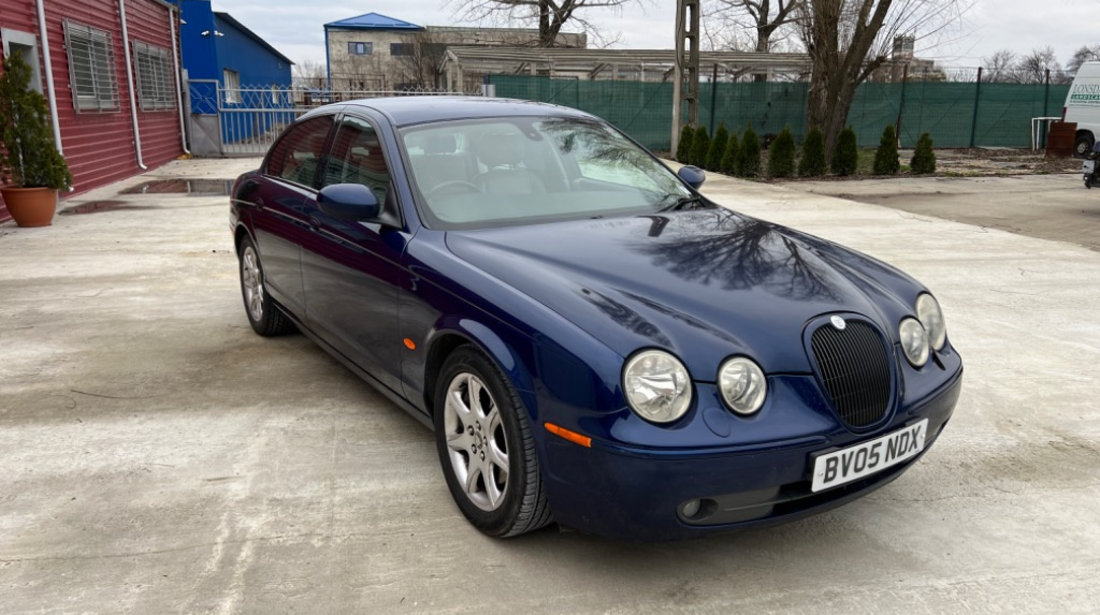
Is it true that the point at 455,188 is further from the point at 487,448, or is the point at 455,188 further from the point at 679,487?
the point at 679,487

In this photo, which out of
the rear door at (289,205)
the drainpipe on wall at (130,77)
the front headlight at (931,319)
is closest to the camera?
the front headlight at (931,319)

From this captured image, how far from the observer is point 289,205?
4.41m

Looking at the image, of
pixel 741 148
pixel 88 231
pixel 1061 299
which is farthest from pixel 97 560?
pixel 741 148

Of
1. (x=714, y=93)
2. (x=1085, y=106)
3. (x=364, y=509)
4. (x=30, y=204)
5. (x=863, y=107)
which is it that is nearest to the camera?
(x=364, y=509)

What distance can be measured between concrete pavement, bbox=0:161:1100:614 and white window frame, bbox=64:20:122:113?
8638 mm

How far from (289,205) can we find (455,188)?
1.31 m

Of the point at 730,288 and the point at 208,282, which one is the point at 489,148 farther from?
the point at 208,282

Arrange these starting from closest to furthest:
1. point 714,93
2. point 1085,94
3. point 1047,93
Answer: point 1085,94
point 714,93
point 1047,93

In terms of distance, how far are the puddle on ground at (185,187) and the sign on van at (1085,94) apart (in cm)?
1701

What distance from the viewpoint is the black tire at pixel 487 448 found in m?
2.60

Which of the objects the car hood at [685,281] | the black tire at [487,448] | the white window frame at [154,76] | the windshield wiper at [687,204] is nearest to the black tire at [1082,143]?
the windshield wiper at [687,204]

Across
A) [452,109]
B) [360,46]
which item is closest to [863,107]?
[452,109]

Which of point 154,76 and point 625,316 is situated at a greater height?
point 154,76

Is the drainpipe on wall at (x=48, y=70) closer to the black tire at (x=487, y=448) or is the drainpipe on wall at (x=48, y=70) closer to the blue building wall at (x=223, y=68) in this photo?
the blue building wall at (x=223, y=68)
